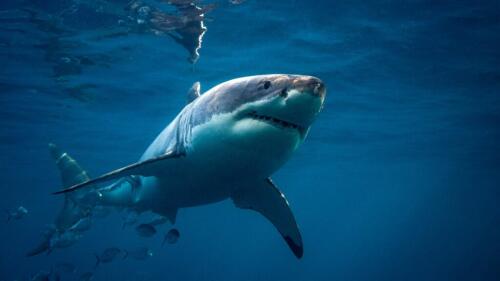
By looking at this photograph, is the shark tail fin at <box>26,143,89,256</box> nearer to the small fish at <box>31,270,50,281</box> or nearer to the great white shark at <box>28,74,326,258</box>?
the small fish at <box>31,270,50,281</box>

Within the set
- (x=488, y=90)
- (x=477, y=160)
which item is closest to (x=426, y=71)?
(x=488, y=90)

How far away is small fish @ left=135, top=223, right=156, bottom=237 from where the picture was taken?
1095 cm

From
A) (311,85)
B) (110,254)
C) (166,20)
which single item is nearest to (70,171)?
(110,254)

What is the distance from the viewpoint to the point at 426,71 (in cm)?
1778

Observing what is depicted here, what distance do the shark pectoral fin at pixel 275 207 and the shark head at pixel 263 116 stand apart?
1499 millimetres

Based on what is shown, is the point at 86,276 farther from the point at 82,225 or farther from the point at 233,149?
the point at 233,149

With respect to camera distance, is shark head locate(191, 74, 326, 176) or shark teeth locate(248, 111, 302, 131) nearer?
shark head locate(191, 74, 326, 176)

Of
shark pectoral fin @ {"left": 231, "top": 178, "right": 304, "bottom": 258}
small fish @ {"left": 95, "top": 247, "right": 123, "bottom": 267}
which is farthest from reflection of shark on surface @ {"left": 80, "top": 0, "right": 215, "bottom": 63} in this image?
shark pectoral fin @ {"left": 231, "top": 178, "right": 304, "bottom": 258}

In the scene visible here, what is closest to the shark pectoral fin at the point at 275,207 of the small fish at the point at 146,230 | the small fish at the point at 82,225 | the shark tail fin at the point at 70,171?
the shark tail fin at the point at 70,171

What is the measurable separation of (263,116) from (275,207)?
9.41ft

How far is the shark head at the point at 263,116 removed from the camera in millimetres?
2992

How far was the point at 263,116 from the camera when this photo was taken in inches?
130

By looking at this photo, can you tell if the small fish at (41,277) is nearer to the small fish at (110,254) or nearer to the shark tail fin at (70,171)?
the small fish at (110,254)

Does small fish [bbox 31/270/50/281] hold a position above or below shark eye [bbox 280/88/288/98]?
below
